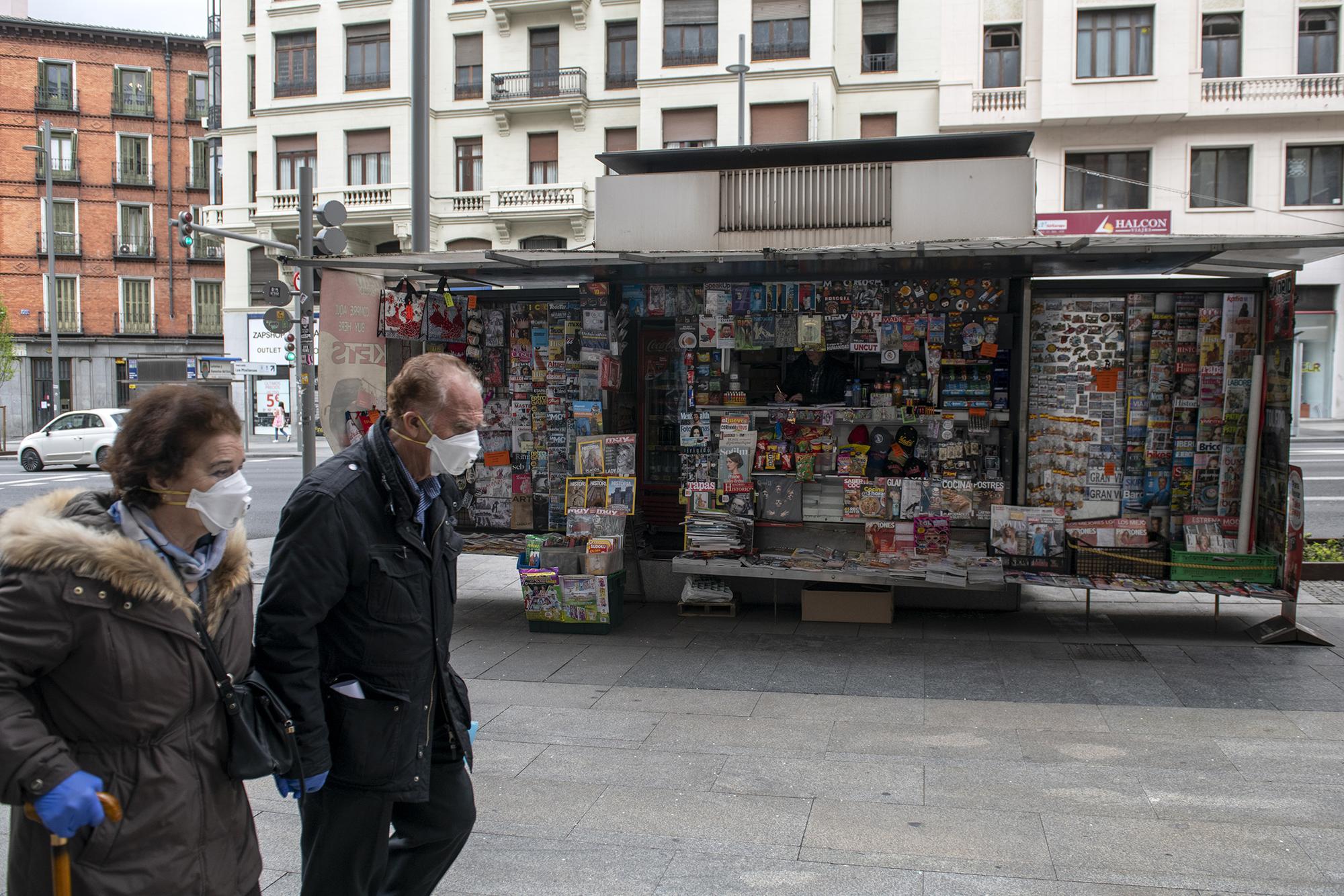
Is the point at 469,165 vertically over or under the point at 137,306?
over

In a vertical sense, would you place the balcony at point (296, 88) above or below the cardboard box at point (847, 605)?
above

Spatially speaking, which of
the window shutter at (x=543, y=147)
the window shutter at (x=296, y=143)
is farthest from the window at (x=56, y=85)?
the window shutter at (x=543, y=147)

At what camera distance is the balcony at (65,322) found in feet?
143

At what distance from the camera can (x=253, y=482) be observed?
2114cm

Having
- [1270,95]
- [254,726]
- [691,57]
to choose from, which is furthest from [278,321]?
[1270,95]

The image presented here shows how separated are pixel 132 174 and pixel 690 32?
27.2 m

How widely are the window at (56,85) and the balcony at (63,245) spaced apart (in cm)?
534

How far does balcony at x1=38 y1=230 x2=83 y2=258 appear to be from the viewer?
145 feet

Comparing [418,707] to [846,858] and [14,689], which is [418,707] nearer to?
[14,689]

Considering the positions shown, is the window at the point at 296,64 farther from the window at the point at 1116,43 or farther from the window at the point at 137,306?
the window at the point at 1116,43

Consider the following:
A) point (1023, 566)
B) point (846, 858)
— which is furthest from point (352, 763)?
point (1023, 566)

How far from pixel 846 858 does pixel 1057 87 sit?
29.3m

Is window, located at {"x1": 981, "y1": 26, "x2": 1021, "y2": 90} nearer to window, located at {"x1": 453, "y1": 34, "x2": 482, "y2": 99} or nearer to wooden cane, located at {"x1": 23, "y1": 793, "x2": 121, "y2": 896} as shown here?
window, located at {"x1": 453, "y1": 34, "x2": 482, "y2": 99}

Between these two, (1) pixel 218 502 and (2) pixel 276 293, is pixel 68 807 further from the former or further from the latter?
(2) pixel 276 293
